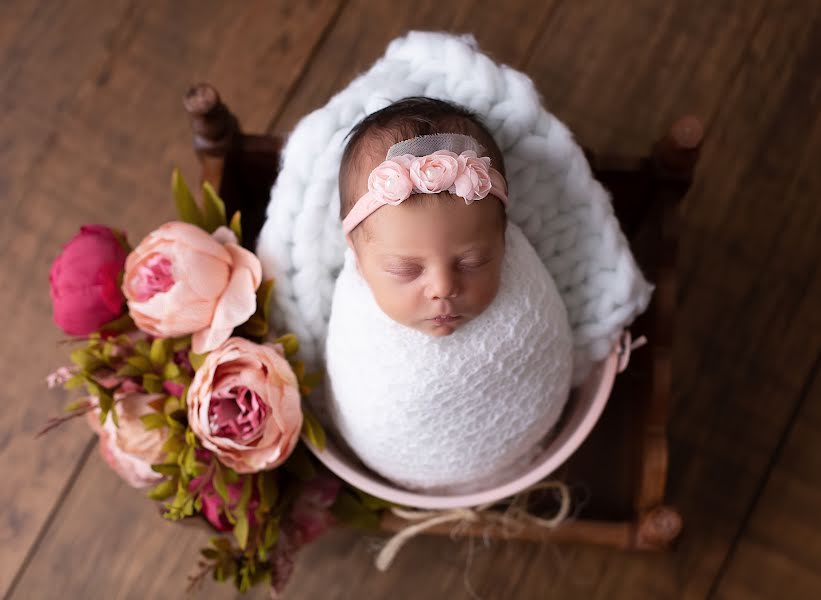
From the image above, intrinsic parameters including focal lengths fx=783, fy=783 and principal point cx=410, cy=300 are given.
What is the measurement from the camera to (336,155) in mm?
593

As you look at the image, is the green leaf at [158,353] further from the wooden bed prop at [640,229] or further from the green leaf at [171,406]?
the wooden bed prop at [640,229]

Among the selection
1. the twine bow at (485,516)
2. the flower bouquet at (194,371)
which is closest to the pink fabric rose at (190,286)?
the flower bouquet at (194,371)

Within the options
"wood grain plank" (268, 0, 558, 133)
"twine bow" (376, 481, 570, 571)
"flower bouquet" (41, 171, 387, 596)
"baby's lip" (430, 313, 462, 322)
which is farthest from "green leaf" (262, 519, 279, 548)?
"wood grain plank" (268, 0, 558, 133)

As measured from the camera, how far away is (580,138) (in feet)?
3.02

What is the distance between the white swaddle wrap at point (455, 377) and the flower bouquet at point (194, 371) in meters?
0.04

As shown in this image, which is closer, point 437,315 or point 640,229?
point 437,315

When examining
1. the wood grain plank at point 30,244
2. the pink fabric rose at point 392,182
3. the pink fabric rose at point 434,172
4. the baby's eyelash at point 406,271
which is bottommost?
the wood grain plank at point 30,244

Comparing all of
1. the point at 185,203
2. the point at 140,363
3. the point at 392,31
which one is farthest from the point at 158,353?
the point at 392,31

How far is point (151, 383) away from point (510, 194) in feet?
1.01

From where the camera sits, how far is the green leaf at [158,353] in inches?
22.4

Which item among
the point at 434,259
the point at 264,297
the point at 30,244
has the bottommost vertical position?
the point at 30,244

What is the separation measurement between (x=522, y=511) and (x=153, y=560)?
1.34 feet

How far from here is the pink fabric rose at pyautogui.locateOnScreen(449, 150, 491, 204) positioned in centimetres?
48

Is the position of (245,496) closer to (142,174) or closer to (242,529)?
(242,529)
